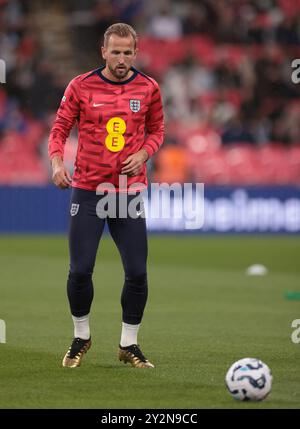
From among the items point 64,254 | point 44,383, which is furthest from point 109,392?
point 64,254

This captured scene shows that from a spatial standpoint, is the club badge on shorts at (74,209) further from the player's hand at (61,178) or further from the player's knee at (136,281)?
the player's knee at (136,281)

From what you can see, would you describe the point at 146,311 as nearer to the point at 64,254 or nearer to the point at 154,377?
the point at 154,377

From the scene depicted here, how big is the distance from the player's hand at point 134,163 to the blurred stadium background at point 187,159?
2.32 meters

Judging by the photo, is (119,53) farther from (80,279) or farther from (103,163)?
(80,279)

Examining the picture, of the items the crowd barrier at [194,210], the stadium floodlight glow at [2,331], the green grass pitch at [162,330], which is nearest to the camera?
the green grass pitch at [162,330]

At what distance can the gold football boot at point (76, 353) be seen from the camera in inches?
329

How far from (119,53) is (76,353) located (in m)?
2.16

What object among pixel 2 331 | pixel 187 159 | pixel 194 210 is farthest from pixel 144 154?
pixel 187 159

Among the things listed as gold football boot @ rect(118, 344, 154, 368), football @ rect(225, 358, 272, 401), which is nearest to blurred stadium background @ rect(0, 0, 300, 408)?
gold football boot @ rect(118, 344, 154, 368)

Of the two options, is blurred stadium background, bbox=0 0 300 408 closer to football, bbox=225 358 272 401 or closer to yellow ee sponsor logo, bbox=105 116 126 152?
yellow ee sponsor logo, bbox=105 116 126 152

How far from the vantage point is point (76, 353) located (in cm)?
838

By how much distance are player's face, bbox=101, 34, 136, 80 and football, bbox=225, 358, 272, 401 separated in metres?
2.40

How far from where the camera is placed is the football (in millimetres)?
6855

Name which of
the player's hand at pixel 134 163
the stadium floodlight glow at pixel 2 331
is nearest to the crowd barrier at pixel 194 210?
the stadium floodlight glow at pixel 2 331
